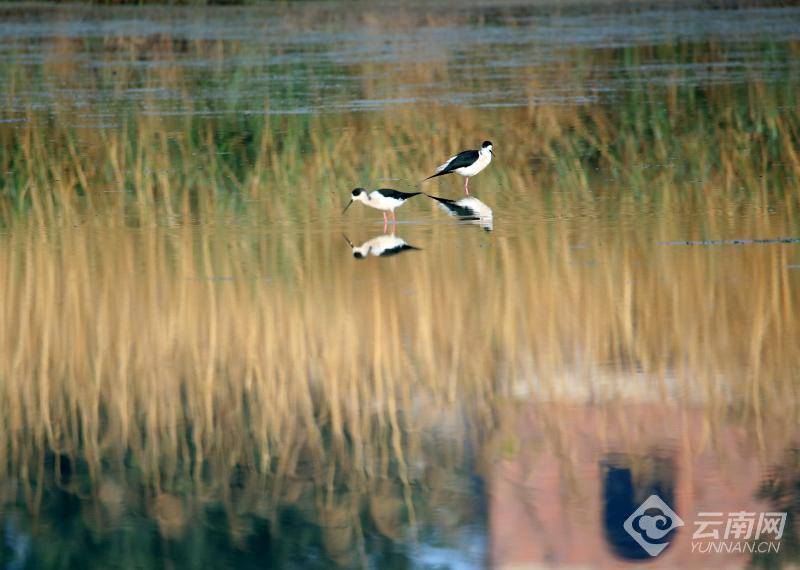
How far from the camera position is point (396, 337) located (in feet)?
22.8

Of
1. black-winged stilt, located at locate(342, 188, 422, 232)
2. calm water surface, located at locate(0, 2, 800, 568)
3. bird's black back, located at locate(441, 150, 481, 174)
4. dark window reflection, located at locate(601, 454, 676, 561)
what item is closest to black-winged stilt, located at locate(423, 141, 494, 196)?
bird's black back, located at locate(441, 150, 481, 174)

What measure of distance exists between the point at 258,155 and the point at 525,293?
5974 mm

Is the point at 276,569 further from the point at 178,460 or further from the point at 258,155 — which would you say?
the point at 258,155

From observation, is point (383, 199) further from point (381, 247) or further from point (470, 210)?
point (470, 210)

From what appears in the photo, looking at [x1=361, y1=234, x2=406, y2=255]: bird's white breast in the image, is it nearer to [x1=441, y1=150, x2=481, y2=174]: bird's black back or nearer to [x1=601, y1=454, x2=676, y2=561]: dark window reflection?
[x1=441, y1=150, x2=481, y2=174]: bird's black back

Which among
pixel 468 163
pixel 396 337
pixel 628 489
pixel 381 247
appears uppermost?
pixel 468 163

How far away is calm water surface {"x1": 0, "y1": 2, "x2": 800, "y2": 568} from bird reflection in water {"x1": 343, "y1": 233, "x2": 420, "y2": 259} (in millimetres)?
39

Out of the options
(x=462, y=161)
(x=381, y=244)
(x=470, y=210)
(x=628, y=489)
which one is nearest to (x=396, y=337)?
(x=628, y=489)

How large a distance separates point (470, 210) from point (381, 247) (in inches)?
54.9

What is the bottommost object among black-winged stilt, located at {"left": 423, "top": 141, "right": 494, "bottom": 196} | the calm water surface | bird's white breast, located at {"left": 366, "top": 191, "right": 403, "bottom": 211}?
the calm water surface

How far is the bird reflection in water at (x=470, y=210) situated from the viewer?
389 inches

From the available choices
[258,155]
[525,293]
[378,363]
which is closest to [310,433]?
[378,363]

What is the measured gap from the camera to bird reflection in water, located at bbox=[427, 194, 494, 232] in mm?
9880

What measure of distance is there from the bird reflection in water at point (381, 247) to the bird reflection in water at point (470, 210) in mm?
567
